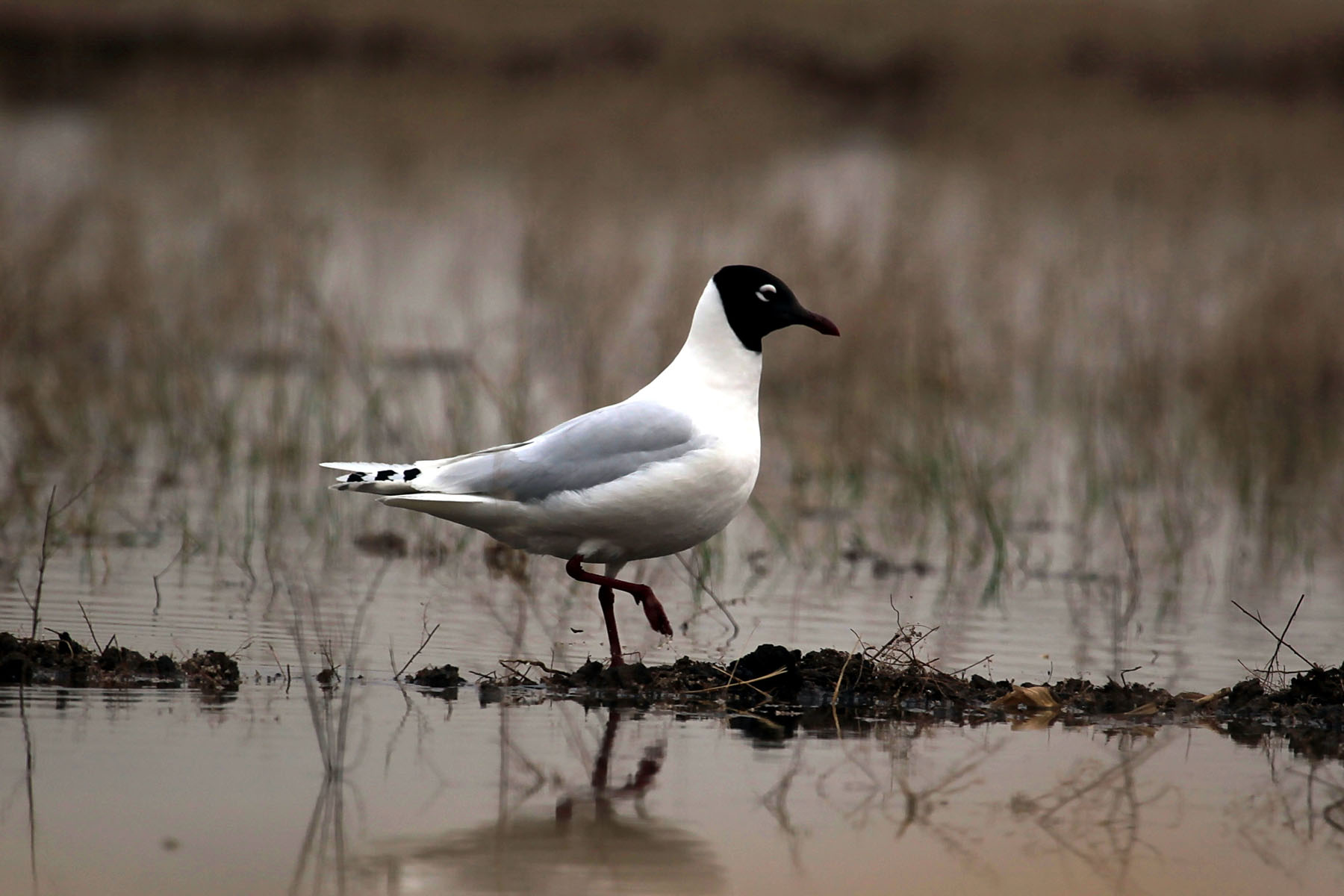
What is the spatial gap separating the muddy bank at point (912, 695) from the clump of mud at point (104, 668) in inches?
21.4

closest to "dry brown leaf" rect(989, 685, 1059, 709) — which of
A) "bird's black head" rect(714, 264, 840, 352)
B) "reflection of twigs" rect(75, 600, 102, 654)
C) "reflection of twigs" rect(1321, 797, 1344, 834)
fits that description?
"reflection of twigs" rect(1321, 797, 1344, 834)

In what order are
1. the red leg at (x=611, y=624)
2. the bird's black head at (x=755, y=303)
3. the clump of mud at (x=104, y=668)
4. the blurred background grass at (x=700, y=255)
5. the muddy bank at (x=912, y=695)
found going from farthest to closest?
the blurred background grass at (x=700, y=255), the bird's black head at (x=755, y=303), the red leg at (x=611, y=624), the muddy bank at (x=912, y=695), the clump of mud at (x=104, y=668)

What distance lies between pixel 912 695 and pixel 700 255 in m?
6.70

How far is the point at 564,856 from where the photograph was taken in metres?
3.64

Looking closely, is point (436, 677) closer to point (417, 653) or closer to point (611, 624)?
point (417, 653)

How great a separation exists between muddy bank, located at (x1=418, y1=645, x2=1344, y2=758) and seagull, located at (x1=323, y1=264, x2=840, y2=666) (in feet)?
0.89

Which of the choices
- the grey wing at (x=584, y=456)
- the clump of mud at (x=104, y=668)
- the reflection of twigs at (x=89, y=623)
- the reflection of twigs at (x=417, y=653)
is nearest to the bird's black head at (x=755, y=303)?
the grey wing at (x=584, y=456)

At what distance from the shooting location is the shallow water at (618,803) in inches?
141

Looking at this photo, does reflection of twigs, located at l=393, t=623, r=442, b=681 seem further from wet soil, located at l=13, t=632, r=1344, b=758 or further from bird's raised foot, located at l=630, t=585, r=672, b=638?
bird's raised foot, located at l=630, t=585, r=672, b=638

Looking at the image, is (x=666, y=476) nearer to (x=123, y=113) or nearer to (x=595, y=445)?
(x=595, y=445)

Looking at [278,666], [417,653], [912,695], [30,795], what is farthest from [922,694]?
[30,795]

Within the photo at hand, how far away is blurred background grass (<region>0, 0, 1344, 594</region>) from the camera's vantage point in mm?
8758

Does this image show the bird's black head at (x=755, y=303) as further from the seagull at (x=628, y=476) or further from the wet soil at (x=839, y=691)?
the wet soil at (x=839, y=691)

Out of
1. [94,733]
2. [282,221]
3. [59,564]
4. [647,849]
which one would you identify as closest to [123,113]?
[282,221]
